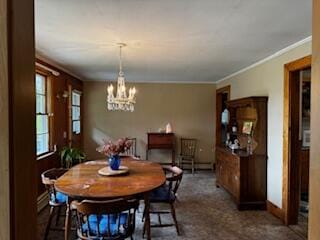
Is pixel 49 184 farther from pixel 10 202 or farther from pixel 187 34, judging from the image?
pixel 10 202

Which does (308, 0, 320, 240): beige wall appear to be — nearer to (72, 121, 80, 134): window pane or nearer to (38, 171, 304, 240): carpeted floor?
(38, 171, 304, 240): carpeted floor

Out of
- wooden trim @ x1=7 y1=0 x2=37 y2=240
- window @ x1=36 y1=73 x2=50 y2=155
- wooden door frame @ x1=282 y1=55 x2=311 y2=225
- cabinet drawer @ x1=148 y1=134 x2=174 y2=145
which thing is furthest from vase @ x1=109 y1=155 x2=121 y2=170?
cabinet drawer @ x1=148 y1=134 x2=174 y2=145

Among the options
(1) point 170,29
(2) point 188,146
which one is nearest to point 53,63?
(1) point 170,29

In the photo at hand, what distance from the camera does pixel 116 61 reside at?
4918mm

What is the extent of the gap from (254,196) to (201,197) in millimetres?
986

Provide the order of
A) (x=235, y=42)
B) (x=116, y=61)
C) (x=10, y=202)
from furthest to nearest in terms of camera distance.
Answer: (x=116, y=61)
(x=235, y=42)
(x=10, y=202)

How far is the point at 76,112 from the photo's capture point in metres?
7.33

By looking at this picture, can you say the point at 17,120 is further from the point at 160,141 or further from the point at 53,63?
the point at 160,141

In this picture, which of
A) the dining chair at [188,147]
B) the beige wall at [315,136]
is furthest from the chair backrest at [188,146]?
the beige wall at [315,136]

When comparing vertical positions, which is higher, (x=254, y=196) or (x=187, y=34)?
(x=187, y=34)

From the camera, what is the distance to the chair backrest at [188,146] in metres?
7.94

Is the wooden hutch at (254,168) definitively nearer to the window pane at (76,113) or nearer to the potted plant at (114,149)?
the potted plant at (114,149)

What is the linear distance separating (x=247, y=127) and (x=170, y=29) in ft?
8.53

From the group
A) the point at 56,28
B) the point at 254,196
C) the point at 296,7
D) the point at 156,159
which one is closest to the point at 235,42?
the point at 296,7
